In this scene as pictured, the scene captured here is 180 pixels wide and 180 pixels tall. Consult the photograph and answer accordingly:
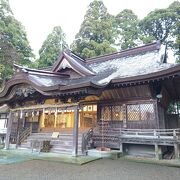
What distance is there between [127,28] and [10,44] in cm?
2132

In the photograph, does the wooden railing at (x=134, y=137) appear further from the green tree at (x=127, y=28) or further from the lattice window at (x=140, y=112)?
the green tree at (x=127, y=28)

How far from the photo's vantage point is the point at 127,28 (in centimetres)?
3631

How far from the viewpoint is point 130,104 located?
12.2 m

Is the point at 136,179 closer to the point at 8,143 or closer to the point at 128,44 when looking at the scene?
the point at 8,143

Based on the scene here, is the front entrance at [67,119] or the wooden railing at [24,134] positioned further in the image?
the wooden railing at [24,134]

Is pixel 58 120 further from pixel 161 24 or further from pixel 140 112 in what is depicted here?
pixel 161 24

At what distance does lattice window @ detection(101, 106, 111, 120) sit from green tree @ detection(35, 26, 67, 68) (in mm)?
20823

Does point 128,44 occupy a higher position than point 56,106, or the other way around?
point 128,44

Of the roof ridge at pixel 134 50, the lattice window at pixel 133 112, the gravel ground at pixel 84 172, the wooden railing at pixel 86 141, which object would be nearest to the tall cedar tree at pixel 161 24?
the roof ridge at pixel 134 50

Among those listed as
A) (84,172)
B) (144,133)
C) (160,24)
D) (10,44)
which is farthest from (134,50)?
(160,24)

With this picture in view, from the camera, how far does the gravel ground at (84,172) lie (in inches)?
264

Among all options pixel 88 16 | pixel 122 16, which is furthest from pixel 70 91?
pixel 122 16

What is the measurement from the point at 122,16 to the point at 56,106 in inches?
1266

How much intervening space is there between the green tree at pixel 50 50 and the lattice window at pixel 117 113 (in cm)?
2133
